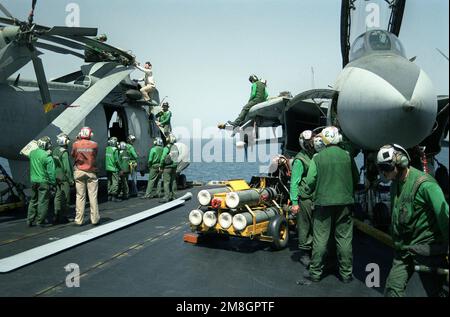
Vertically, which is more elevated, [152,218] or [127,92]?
[127,92]

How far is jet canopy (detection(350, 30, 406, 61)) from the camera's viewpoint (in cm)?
681

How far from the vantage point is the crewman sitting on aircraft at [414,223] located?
11.8 ft

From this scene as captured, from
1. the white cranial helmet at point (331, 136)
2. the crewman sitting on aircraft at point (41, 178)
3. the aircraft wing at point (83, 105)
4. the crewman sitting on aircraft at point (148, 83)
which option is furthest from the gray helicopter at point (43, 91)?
the white cranial helmet at point (331, 136)

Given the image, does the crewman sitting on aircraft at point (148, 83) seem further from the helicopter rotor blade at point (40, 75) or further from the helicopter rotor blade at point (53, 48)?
the helicopter rotor blade at point (40, 75)

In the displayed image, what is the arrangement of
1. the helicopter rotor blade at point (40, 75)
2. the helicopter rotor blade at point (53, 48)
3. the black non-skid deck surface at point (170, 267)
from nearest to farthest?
1. the black non-skid deck surface at point (170, 267)
2. the helicopter rotor blade at point (40, 75)
3. the helicopter rotor blade at point (53, 48)

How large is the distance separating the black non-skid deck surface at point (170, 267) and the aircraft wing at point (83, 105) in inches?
134

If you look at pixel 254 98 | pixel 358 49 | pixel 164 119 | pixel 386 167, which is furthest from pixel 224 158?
pixel 386 167

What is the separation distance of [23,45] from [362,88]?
32.9 ft

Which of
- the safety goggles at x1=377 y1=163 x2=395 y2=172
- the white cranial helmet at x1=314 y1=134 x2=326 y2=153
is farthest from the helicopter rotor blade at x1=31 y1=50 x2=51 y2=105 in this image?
the safety goggles at x1=377 y1=163 x2=395 y2=172
